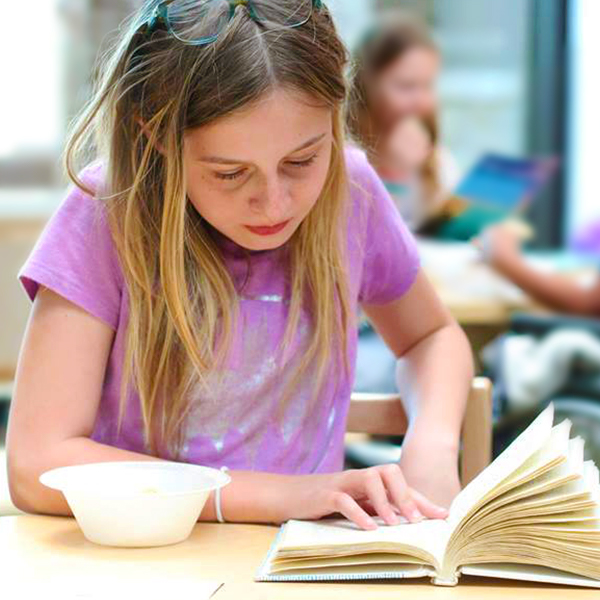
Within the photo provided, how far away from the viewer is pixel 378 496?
1104mm

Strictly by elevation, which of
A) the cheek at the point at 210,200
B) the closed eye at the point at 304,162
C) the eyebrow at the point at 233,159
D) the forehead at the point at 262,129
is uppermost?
the forehead at the point at 262,129

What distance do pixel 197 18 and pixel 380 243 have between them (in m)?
0.38

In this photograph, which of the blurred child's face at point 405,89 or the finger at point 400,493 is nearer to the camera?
the finger at point 400,493

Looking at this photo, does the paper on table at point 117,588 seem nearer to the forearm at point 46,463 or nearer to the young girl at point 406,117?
the forearm at point 46,463

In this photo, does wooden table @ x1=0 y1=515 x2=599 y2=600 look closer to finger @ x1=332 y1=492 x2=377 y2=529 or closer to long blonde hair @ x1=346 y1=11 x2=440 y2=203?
finger @ x1=332 y1=492 x2=377 y2=529

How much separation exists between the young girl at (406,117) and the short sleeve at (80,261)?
203 cm

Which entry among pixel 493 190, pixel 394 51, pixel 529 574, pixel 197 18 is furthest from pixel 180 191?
pixel 394 51

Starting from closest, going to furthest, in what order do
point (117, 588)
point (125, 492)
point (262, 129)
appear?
point (117, 588)
point (125, 492)
point (262, 129)

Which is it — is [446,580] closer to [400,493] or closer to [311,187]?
[400,493]

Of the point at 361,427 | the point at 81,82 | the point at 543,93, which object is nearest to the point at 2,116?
the point at 81,82

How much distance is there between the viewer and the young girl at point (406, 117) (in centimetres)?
334

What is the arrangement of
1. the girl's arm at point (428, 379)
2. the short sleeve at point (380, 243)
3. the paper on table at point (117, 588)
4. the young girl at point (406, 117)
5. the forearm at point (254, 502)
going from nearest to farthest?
the paper on table at point (117, 588), the forearm at point (254, 502), the girl's arm at point (428, 379), the short sleeve at point (380, 243), the young girl at point (406, 117)

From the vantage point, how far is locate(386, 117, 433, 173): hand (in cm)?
338

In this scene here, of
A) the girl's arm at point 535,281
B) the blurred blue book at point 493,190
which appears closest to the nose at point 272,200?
the blurred blue book at point 493,190
